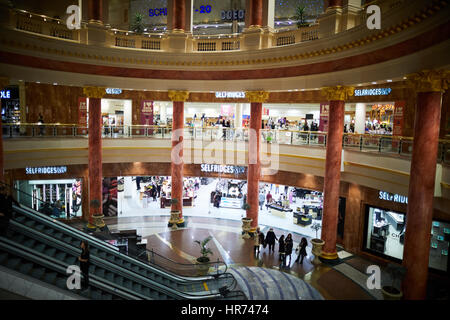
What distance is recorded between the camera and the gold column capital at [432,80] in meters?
8.87

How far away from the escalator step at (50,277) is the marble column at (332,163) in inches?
419

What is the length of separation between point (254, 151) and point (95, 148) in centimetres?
843

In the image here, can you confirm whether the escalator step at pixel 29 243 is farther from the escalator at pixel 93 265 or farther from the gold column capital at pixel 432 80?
the gold column capital at pixel 432 80

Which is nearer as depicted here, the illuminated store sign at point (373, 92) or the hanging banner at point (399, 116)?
the hanging banner at point (399, 116)

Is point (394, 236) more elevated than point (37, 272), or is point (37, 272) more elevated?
point (37, 272)

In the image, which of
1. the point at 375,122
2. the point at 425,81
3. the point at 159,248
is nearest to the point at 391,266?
the point at 425,81

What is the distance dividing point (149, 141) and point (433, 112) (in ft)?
48.4

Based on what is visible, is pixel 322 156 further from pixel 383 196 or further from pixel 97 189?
pixel 97 189

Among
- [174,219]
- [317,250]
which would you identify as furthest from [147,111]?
[317,250]

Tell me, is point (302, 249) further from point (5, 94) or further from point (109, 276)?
point (5, 94)

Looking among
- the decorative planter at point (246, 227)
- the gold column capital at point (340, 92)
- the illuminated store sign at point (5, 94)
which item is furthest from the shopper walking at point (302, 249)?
the illuminated store sign at point (5, 94)

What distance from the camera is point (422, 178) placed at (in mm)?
9352

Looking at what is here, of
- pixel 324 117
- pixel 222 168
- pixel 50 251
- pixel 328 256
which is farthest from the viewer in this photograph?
pixel 222 168

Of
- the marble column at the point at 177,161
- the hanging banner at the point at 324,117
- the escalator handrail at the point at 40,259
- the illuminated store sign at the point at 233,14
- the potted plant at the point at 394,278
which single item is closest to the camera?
the escalator handrail at the point at 40,259
